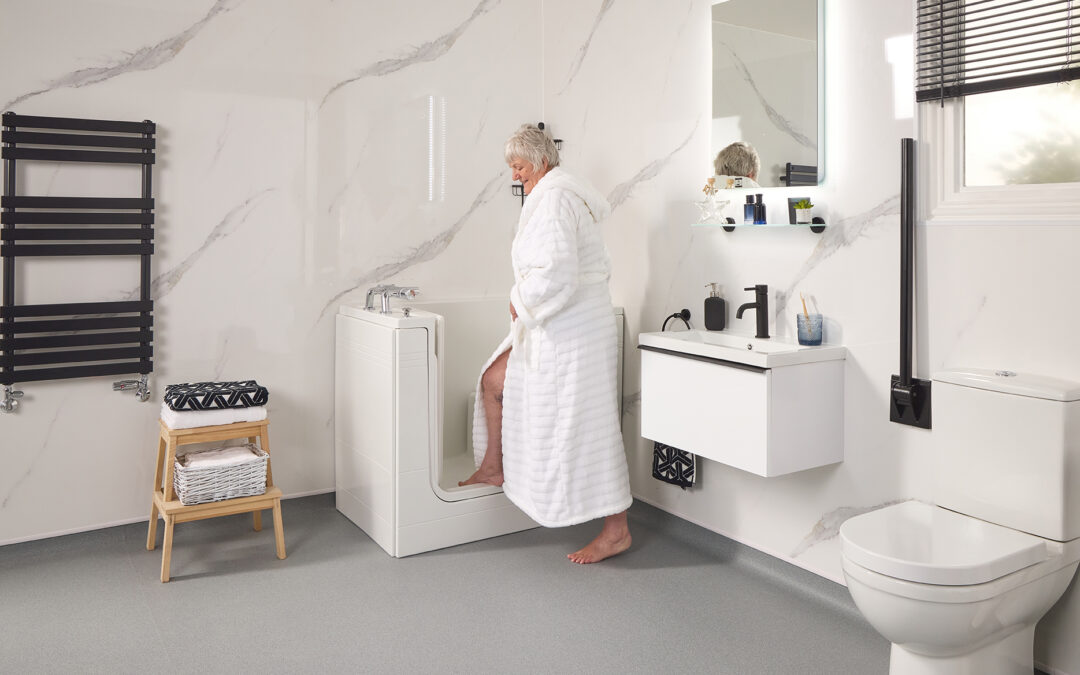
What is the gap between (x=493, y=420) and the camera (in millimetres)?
3252

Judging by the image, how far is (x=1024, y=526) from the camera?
2.06 m

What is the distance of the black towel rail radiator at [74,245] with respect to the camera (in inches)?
116

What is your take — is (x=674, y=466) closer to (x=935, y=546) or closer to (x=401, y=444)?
(x=401, y=444)

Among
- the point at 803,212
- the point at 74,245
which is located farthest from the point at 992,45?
the point at 74,245

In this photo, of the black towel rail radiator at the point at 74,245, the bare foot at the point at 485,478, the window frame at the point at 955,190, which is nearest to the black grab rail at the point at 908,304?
the window frame at the point at 955,190

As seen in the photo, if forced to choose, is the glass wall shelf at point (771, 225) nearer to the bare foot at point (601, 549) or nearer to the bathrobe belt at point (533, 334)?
the bathrobe belt at point (533, 334)

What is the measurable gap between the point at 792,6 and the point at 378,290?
1.81 meters

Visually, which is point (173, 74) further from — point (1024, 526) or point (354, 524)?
point (1024, 526)

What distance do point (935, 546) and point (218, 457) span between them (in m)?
2.37

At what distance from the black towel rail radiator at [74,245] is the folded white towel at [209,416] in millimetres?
336

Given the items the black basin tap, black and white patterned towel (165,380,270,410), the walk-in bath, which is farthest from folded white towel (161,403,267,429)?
the black basin tap

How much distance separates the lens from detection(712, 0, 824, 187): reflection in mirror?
269 cm

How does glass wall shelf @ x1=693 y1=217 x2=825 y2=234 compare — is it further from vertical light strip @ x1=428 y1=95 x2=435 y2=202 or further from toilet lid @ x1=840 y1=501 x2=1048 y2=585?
vertical light strip @ x1=428 y1=95 x2=435 y2=202

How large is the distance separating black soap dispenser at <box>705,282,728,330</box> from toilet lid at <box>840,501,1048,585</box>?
988mm
